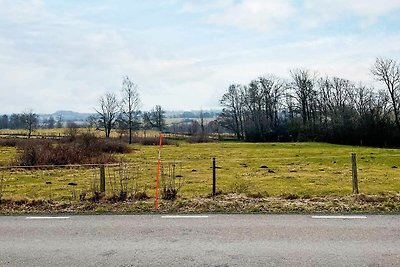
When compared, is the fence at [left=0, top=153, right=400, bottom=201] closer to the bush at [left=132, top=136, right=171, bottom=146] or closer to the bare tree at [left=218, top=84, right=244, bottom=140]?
the bush at [left=132, top=136, right=171, bottom=146]

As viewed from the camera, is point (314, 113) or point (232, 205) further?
point (314, 113)

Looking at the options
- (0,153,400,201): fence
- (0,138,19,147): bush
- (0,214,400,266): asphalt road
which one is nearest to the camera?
(0,214,400,266): asphalt road

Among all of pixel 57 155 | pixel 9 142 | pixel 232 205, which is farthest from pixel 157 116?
pixel 232 205

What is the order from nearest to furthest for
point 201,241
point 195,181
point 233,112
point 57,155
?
point 201,241
point 195,181
point 57,155
point 233,112

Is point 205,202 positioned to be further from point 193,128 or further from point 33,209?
point 193,128

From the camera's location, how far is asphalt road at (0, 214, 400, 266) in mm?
6410

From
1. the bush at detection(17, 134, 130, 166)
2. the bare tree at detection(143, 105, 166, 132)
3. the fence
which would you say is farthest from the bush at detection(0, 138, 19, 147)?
the bare tree at detection(143, 105, 166, 132)

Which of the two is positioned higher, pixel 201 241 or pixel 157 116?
pixel 157 116

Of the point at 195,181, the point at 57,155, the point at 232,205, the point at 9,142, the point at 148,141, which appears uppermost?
the point at 9,142

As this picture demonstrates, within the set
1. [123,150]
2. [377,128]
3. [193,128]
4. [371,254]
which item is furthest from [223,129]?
[371,254]

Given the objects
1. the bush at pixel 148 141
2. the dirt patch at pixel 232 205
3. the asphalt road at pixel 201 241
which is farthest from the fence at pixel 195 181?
the bush at pixel 148 141

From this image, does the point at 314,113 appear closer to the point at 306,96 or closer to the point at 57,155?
the point at 306,96

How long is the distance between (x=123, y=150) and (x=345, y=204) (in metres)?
37.6

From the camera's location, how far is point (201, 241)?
7426 millimetres
